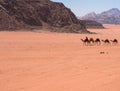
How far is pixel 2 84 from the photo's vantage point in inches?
390

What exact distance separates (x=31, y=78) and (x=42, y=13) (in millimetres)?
67321

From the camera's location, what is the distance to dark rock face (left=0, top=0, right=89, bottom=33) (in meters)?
66.7

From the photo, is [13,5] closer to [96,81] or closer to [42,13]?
[42,13]

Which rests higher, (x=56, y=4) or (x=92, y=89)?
(x=56, y=4)

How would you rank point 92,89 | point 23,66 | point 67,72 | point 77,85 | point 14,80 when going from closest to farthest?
point 92,89, point 77,85, point 14,80, point 67,72, point 23,66

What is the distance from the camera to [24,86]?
9.59 metres

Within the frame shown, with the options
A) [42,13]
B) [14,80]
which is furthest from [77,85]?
[42,13]

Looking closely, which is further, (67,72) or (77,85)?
(67,72)

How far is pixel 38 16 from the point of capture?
7600cm

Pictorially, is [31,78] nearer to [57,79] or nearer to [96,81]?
[57,79]

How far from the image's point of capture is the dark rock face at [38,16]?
66719 millimetres

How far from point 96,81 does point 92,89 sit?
1.19 m

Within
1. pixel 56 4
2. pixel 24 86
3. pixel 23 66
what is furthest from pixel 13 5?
pixel 24 86

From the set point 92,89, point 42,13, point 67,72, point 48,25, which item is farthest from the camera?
point 42,13
